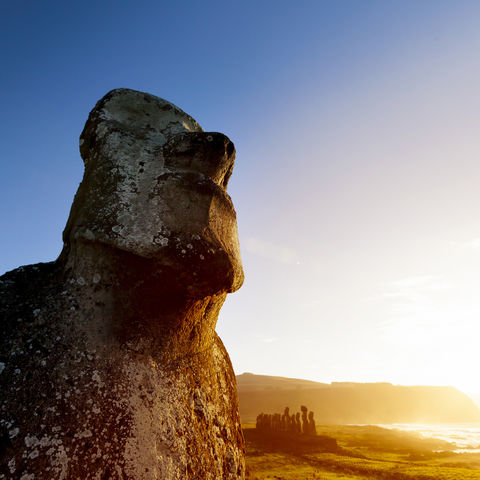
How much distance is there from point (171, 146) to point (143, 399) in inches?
65.5

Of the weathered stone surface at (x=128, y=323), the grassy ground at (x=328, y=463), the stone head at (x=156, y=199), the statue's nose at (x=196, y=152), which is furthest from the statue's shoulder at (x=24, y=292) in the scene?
the grassy ground at (x=328, y=463)

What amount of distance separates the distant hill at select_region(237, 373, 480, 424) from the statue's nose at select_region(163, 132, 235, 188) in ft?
247

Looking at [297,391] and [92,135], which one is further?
[297,391]

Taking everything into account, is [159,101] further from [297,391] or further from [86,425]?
[297,391]

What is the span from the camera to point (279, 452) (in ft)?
73.6

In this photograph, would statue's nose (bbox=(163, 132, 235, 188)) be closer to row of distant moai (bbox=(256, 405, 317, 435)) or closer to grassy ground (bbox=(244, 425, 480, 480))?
grassy ground (bbox=(244, 425, 480, 480))

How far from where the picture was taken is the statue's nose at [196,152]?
2471mm

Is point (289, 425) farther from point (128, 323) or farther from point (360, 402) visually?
point (360, 402)

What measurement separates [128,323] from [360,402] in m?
117

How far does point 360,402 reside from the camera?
103 metres

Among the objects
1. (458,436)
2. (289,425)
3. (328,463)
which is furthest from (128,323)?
(458,436)

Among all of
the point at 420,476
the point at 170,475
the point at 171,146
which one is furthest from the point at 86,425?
the point at 420,476

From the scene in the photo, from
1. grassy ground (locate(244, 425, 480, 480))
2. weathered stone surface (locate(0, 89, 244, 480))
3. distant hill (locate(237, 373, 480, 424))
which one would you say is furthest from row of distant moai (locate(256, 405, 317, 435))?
distant hill (locate(237, 373, 480, 424))

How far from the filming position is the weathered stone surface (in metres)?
1.61
